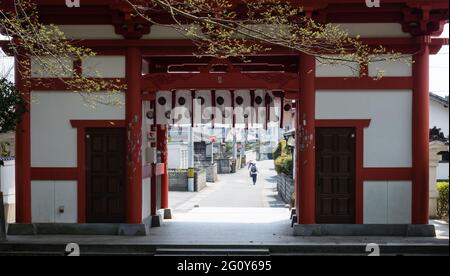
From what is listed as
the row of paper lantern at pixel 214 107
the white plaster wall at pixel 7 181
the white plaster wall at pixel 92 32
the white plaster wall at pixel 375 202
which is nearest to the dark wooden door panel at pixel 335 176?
the white plaster wall at pixel 375 202

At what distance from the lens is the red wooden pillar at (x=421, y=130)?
11.4 meters

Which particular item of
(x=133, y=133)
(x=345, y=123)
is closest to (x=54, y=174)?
(x=133, y=133)

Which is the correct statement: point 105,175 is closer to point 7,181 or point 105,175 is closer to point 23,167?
point 23,167

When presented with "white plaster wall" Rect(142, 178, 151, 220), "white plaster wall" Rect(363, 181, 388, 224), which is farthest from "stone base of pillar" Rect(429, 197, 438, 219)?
"white plaster wall" Rect(142, 178, 151, 220)

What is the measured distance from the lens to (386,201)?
11.6 meters

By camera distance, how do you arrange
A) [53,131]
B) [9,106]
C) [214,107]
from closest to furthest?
[9,106], [53,131], [214,107]

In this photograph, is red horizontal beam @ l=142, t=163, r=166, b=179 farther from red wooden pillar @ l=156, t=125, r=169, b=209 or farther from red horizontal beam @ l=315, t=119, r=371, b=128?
red horizontal beam @ l=315, t=119, r=371, b=128

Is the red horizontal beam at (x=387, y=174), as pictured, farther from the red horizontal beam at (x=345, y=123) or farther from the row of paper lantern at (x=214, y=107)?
the row of paper lantern at (x=214, y=107)

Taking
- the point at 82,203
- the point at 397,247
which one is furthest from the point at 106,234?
the point at 397,247

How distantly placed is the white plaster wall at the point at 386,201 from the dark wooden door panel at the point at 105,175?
17.7 feet

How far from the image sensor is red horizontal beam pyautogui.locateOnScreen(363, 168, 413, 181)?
11.6 metres

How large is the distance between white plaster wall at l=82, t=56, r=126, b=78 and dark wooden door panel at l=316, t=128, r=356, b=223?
4.63 metres

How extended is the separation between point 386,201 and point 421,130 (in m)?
1.69
